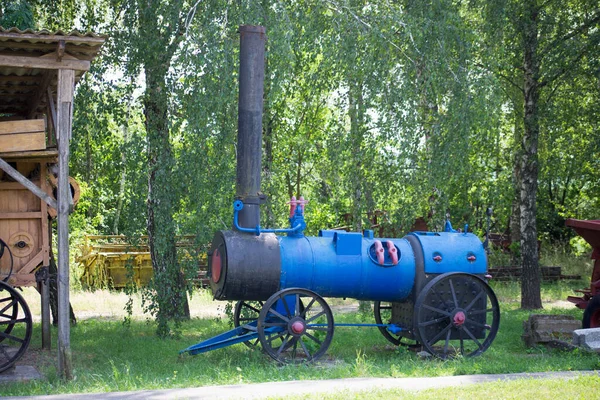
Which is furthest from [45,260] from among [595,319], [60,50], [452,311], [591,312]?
[595,319]

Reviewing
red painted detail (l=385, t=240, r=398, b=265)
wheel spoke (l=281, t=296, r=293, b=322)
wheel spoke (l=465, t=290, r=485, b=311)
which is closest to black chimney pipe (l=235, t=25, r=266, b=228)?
wheel spoke (l=281, t=296, r=293, b=322)

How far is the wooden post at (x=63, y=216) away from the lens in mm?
9359

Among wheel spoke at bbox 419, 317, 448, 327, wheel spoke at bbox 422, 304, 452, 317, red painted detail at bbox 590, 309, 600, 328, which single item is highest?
wheel spoke at bbox 422, 304, 452, 317

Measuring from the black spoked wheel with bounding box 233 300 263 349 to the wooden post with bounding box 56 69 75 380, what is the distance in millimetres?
2253

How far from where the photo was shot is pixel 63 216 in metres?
9.50

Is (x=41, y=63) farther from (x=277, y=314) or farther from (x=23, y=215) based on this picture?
(x=277, y=314)

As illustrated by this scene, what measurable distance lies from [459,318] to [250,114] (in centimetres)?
375

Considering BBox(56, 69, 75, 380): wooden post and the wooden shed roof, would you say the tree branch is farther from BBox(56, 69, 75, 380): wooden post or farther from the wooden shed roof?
BBox(56, 69, 75, 380): wooden post

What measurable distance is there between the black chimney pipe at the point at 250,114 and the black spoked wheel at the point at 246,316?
1424 millimetres

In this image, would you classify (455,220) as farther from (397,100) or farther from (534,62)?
(397,100)

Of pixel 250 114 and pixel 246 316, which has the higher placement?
pixel 250 114

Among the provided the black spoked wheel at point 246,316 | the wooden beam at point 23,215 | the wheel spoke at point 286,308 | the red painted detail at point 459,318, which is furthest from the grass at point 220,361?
the wooden beam at point 23,215

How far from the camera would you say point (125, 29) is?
12547 mm

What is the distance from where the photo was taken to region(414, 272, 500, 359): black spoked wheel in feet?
A: 33.9
